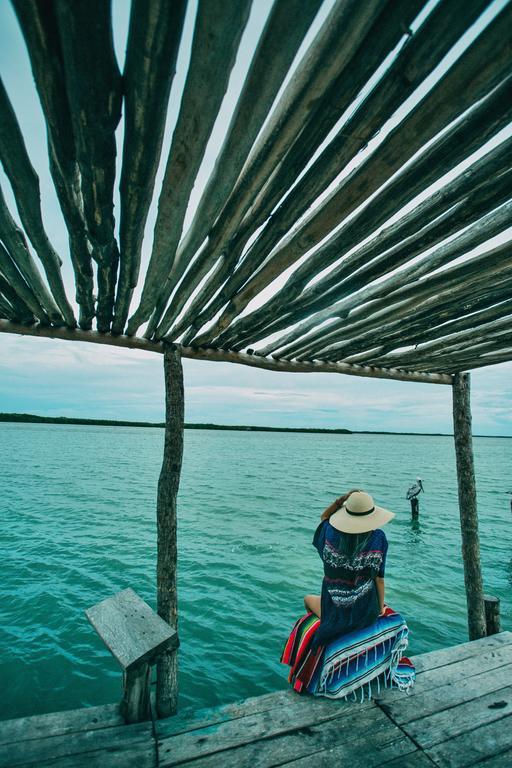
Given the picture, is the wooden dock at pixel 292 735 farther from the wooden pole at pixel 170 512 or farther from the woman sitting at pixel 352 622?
the wooden pole at pixel 170 512

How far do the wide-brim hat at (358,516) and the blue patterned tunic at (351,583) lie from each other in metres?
0.11

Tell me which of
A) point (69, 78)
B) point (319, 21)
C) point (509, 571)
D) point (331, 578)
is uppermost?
point (319, 21)

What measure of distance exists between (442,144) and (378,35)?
1.62 feet

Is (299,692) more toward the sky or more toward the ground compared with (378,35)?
more toward the ground

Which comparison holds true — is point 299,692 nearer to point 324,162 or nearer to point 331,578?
point 331,578

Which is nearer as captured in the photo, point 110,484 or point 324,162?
point 324,162

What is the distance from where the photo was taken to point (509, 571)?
11109mm

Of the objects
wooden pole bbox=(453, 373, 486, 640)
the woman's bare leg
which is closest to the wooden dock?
the woman's bare leg

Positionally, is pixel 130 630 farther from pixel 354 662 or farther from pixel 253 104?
pixel 253 104

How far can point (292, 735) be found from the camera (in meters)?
2.89

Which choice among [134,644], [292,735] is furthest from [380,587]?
[134,644]

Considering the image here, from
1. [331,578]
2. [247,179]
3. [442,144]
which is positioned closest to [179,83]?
[247,179]

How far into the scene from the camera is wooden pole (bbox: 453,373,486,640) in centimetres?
495

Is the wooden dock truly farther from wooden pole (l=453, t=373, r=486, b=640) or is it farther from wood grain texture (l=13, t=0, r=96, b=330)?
wood grain texture (l=13, t=0, r=96, b=330)
